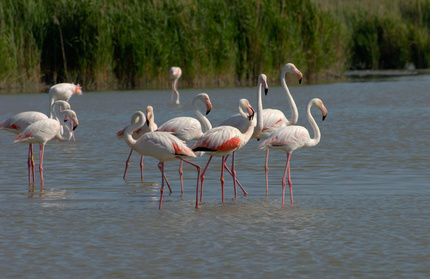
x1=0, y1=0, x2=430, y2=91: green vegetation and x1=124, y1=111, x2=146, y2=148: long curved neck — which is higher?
x1=0, y1=0, x2=430, y2=91: green vegetation

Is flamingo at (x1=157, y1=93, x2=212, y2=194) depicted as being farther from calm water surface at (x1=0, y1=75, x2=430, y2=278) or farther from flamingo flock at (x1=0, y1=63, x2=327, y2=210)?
calm water surface at (x1=0, y1=75, x2=430, y2=278)

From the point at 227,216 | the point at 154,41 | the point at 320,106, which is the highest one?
the point at 154,41

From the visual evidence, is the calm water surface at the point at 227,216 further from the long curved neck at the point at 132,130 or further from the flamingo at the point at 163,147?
the long curved neck at the point at 132,130

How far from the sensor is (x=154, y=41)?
2233 cm

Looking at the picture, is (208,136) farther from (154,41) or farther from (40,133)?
(154,41)

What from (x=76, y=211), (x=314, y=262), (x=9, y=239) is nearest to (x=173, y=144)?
(x=76, y=211)

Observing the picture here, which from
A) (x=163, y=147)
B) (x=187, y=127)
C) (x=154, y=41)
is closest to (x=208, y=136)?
(x=163, y=147)

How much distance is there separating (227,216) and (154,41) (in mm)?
16414

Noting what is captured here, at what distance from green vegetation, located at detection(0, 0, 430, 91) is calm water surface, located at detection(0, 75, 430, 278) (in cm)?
1006

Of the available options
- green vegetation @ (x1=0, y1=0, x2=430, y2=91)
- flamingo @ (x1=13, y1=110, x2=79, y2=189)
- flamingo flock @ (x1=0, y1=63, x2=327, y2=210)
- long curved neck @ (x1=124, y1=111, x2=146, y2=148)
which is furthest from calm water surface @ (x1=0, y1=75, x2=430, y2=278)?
green vegetation @ (x1=0, y1=0, x2=430, y2=91)

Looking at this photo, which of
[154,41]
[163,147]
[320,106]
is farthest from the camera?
[154,41]

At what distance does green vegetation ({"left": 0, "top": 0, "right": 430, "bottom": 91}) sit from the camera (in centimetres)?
2159

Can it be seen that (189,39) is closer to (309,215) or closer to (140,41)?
(140,41)

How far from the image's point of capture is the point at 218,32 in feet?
Answer: 76.2
